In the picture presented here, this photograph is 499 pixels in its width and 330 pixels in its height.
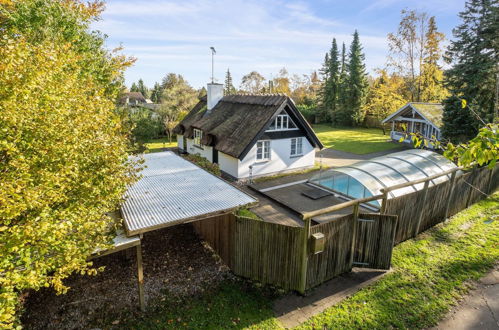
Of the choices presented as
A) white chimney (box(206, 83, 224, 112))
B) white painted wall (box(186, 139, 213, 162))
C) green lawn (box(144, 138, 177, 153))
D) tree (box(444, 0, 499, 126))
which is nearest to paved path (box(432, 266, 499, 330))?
white painted wall (box(186, 139, 213, 162))

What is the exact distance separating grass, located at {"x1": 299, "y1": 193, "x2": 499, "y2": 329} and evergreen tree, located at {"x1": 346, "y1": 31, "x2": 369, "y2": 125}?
33131 mm

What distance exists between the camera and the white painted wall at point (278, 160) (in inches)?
699

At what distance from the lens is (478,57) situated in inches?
838

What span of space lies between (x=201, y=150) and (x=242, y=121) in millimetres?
4798

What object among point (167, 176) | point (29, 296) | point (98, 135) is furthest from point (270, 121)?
point (29, 296)

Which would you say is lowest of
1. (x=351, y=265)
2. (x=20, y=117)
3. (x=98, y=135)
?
(x=351, y=265)

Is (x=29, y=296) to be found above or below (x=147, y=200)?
below

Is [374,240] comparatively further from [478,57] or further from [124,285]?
[478,57]

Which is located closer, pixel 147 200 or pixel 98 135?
pixel 98 135

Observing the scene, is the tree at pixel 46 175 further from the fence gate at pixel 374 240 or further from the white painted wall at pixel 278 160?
the white painted wall at pixel 278 160

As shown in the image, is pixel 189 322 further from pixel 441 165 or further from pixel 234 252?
pixel 441 165

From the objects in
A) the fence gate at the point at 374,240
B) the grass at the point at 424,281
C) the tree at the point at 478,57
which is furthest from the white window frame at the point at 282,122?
the tree at the point at 478,57

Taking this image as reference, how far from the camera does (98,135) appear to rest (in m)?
5.96

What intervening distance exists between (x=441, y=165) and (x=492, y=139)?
39.5 feet
